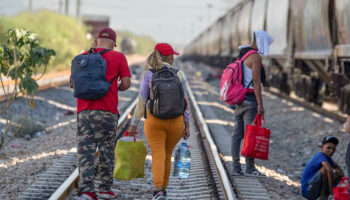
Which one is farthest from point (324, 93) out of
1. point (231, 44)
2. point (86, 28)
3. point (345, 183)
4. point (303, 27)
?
point (86, 28)

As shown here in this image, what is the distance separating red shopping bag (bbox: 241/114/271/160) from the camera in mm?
6918

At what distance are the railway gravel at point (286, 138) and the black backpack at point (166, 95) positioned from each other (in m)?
1.70

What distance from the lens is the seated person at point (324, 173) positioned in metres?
5.55

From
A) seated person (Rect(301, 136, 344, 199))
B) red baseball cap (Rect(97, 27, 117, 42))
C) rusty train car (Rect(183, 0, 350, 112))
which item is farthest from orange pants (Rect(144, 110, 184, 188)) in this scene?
rusty train car (Rect(183, 0, 350, 112))

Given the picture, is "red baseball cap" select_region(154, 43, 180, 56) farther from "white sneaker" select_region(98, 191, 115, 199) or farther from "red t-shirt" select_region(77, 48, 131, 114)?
"white sneaker" select_region(98, 191, 115, 199)

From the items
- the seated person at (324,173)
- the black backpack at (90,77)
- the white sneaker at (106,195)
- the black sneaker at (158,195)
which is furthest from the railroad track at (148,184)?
the black backpack at (90,77)

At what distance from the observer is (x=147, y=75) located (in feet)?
18.4

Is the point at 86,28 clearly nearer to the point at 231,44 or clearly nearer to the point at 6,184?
the point at 231,44

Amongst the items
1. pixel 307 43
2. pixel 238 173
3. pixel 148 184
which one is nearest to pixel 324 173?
pixel 238 173

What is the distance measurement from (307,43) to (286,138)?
309 cm

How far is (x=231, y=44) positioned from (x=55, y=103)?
15.3 metres

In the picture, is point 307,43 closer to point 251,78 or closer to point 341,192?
point 251,78

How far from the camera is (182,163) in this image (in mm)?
6918

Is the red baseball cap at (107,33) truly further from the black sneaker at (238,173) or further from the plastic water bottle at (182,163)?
the black sneaker at (238,173)
